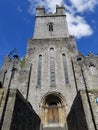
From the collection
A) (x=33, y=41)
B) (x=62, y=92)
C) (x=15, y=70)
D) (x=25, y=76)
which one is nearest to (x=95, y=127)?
(x=62, y=92)

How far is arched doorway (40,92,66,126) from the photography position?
49.9ft

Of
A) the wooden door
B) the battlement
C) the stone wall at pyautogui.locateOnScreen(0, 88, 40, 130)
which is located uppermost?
the battlement

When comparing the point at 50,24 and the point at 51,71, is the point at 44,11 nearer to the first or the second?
the point at 50,24

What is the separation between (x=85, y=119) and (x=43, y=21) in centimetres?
1976

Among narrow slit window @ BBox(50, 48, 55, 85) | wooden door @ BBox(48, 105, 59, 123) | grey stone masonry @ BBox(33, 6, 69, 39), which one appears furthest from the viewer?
grey stone masonry @ BBox(33, 6, 69, 39)

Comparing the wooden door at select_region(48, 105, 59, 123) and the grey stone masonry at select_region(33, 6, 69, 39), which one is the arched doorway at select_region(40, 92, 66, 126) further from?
the grey stone masonry at select_region(33, 6, 69, 39)

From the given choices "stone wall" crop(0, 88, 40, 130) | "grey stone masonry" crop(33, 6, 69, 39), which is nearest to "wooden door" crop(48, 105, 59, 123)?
"stone wall" crop(0, 88, 40, 130)

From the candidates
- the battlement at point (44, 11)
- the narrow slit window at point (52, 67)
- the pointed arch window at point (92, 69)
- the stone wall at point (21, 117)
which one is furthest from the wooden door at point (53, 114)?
the battlement at point (44, 11)

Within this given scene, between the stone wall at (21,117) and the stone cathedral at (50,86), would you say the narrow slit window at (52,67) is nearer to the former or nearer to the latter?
the stone cathedral at (50,86)

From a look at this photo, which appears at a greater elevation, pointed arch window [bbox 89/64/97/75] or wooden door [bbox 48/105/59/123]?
pointed arch window [bbox 89/64/97/75]

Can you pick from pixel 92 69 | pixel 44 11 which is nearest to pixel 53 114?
pixel 92 69

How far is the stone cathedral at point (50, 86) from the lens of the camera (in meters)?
10.0

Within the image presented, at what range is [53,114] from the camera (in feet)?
52.3

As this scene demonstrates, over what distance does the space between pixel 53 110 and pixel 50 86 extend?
250cm
